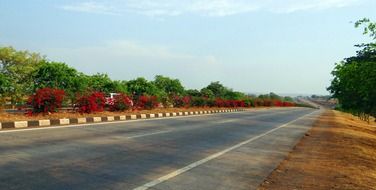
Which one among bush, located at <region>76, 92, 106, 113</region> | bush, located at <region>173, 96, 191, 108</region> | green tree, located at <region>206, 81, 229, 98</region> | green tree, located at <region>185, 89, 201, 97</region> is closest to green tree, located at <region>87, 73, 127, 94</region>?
bush, located at <region>173, 96, 191, 108</region>

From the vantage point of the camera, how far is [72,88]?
1423 inches

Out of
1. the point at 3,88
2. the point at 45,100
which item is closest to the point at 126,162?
the point at 3,88

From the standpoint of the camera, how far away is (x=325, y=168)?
1105 cm

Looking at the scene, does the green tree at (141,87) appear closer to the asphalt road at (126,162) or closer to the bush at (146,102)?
the bush at (146,102)

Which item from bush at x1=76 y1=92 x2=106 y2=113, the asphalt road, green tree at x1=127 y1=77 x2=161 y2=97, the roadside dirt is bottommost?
the roadside dirt

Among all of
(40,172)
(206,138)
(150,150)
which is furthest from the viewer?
(206,138)

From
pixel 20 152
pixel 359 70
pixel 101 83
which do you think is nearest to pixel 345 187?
pixel 20 152

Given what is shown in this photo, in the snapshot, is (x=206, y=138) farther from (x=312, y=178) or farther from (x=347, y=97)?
(x=347, y=97)

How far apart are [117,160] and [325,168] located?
4788mm

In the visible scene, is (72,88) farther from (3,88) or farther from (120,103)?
(3,88)

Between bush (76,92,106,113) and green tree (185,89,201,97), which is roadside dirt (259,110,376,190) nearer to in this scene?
bush (76,92,106,113)

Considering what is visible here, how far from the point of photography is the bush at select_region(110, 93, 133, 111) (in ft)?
96.3

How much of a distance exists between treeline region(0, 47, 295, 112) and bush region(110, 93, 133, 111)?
62 mm

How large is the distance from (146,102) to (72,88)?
19.1 ft
